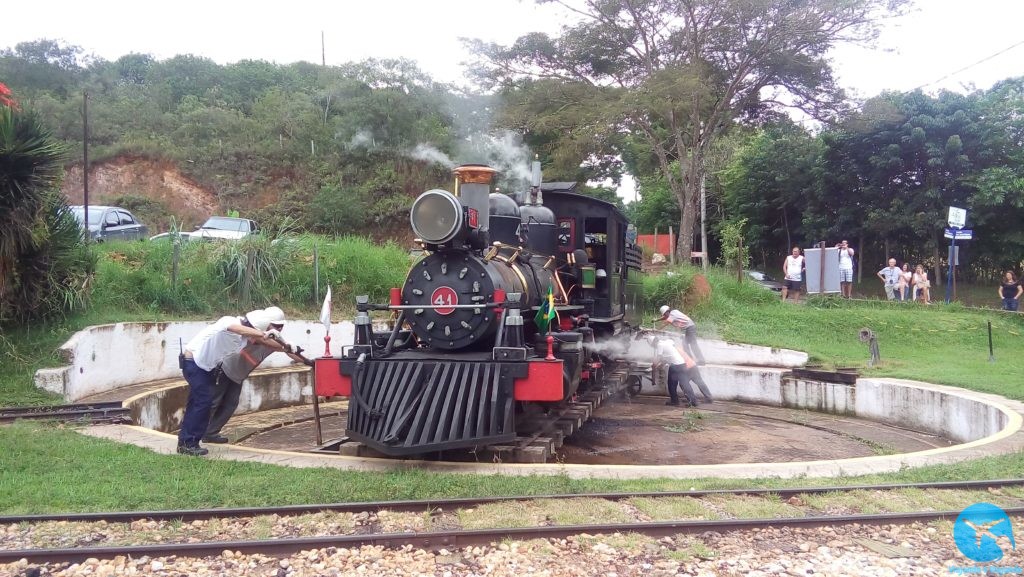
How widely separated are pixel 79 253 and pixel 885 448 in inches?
417

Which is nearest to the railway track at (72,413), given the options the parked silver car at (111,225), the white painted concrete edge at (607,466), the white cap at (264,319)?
the white painted concrete edge at (607,466)

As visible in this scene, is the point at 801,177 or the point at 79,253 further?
the point at 801,177

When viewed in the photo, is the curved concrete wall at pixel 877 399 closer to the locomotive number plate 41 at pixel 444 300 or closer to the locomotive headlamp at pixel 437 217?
the locomotive number plate 41 at pixel 444 300

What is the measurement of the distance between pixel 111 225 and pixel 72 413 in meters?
9.20

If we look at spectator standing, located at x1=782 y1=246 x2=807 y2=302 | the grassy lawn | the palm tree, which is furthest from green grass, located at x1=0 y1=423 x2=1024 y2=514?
spectator standing, located at x1=782 y1=246 x2=807 y2=302

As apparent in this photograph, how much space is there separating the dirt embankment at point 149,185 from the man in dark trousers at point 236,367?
61.1ft

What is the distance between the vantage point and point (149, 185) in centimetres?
2397

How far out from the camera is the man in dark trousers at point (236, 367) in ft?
20.9

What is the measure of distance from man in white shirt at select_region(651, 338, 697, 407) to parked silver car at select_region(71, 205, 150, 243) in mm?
10763

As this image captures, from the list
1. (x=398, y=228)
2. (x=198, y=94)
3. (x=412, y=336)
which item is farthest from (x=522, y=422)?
(x=198, y=94)

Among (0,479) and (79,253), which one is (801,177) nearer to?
(79,253)

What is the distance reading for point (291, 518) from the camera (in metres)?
4.32

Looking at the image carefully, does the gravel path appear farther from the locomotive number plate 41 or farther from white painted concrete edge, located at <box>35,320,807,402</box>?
white painted concrete edge, located at <box>35,320,807,402</box>

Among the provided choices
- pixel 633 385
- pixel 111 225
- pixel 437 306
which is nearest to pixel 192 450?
pixel 437 306
